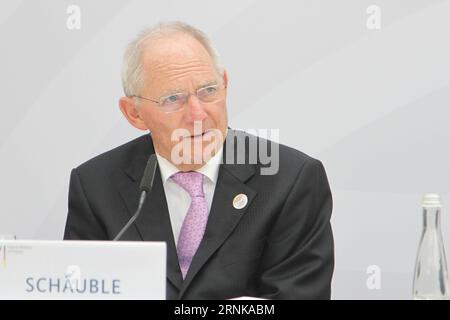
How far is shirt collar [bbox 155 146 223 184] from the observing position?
2910 mm

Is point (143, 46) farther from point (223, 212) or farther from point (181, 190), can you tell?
point (223, 212)

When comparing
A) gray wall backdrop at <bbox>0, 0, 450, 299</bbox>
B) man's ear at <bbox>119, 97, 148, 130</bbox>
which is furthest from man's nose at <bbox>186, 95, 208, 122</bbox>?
gray wall backdrop at <bbox>0, 0, 450, 299</bbox>

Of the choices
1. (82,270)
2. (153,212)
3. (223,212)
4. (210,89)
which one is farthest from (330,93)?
(82,270)

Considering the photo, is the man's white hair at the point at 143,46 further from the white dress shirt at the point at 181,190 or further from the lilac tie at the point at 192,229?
the lilac tie at the point at 192,229

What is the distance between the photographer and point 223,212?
2.77m

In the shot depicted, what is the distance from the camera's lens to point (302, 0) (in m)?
3.43

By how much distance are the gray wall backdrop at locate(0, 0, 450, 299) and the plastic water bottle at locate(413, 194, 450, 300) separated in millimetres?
1217

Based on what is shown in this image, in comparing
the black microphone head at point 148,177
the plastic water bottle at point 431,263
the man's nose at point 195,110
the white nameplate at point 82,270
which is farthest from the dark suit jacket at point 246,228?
the white nameplate at point 82,270

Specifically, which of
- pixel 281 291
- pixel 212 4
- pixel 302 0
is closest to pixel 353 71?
pixel 302 0

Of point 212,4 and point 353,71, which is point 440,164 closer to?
point 353,71

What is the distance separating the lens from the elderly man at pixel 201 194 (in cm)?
269

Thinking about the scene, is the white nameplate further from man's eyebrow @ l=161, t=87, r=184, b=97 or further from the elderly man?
man's eyebrow @ l=161, t=87, r=184, b=97

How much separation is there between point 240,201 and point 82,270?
854 millimetres

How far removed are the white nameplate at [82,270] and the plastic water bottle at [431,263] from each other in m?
0.70
